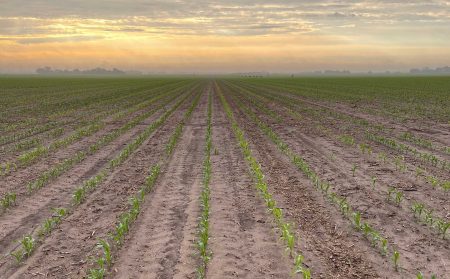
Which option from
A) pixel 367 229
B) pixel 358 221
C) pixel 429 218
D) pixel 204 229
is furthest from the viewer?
pixel 429 218

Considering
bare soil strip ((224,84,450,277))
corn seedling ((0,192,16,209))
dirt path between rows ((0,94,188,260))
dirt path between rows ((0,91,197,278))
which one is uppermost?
corn seedling ((0,192,16,209))

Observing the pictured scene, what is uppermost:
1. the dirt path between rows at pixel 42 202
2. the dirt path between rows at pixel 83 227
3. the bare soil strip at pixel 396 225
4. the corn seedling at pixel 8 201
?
the corn seedling at pixel 8 201

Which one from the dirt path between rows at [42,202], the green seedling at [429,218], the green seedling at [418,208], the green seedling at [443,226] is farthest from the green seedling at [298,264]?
the dirt path between rows at [42,202]

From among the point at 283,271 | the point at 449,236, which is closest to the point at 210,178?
the point at 283,271

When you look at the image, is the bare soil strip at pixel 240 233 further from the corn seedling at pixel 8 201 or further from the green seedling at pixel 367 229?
the corn seedling at pixel 8 201

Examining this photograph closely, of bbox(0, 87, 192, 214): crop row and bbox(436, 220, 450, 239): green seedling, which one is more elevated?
bbox(0, 87, 192, 214): crop row

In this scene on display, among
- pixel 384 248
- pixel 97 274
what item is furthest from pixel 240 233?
pixel 97 274

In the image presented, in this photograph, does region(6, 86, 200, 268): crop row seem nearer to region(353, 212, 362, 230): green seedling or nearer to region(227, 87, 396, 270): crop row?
region(227, 87, 396, 270): crop row

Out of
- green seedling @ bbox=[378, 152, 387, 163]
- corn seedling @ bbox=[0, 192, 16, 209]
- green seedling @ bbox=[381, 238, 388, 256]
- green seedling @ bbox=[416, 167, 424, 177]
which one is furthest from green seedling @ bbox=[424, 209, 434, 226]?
corn seedling @ bbox=[0, 192, 16, 209]

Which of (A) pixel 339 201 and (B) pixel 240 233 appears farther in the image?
(A) pixel 339 201

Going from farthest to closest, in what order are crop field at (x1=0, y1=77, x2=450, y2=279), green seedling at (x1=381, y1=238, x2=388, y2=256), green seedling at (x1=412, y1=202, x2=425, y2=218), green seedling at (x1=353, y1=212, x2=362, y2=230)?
green seedling at (x1=412, y1=202, x2=425, y2=218), green seedling at (x1=353, y1=212, x2=362, y2=230), green seedling at (x1=381, y1=238, x2=388, y2=256), crop field at (x1=0, y1=77, x2=450, y2=279)

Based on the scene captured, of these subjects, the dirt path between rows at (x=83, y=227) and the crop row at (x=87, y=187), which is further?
the crop row at (x=87, y=187)

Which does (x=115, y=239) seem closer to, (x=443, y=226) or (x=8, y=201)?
(x=8, y=201)

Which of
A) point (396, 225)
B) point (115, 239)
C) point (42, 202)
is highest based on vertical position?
point (115, 239)
